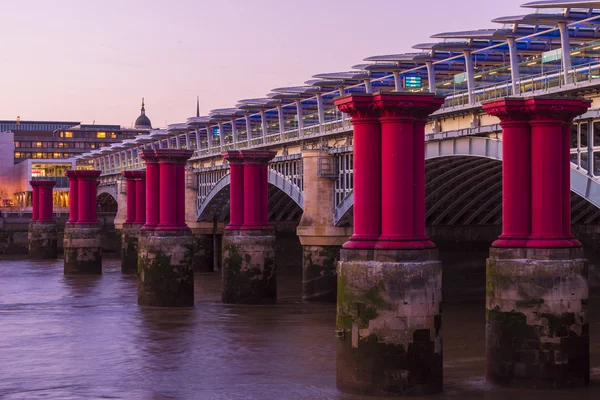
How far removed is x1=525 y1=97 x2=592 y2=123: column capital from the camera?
2141 centimetres

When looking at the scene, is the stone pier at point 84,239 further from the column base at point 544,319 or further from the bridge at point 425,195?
the column base at point 544,319

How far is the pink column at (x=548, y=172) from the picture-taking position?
21.3m

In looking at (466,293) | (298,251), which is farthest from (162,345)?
(298,251)

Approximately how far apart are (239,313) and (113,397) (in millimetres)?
15947

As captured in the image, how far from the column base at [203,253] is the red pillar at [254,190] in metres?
25.8

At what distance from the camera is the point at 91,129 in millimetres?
194500

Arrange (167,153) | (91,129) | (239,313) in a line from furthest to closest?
(91,129) < (167,153) < (239,313)

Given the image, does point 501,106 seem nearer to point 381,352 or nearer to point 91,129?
point 381,352

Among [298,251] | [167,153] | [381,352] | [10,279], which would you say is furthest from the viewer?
[298,251]

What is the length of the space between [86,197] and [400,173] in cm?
4908

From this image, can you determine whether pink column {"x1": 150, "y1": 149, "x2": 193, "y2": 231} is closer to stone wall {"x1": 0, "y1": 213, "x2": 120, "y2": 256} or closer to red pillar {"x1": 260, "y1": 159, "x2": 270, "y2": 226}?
red pillar {"x1": 260, "y1": 159, "x2": 270, "y2": 226}

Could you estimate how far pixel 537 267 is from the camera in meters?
21.2

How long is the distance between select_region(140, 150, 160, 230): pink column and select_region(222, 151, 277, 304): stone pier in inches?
112

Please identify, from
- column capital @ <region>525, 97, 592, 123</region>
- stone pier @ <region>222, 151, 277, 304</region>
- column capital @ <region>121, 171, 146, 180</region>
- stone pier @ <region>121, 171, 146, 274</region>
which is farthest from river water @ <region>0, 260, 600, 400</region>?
stone pier @ <region>121, 171, 146, 274</region>
